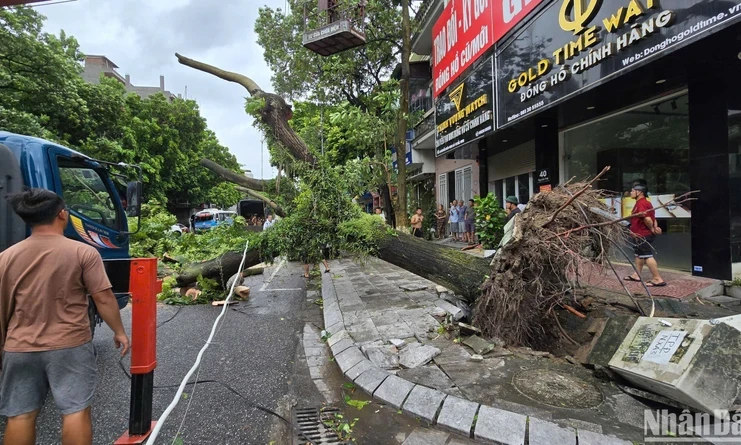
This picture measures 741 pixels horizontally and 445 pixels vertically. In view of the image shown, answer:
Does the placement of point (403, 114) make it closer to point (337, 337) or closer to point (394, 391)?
point (337, 337)

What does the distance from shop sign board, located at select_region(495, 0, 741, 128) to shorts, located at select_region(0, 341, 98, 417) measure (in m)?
6.50

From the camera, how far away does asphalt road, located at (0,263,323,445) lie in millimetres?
2719

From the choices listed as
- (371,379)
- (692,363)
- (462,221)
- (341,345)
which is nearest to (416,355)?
(371,379)

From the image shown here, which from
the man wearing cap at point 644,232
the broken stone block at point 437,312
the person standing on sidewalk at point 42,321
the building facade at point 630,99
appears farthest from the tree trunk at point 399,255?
the person standing on sidewalk at point 42,321

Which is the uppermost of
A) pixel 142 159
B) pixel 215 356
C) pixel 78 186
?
pixel 142 159

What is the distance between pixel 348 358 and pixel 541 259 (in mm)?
2286

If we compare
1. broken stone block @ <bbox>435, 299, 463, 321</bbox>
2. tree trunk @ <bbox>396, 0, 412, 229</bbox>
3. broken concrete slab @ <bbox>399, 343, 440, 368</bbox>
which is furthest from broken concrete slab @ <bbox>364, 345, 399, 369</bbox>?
tree trunk @ <bbox>396, 0, 412, 229</bbox>

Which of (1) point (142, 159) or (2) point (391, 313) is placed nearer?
(2) point (391, 313)

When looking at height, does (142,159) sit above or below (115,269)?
above

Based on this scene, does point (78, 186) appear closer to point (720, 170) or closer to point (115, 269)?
point (115, 269)

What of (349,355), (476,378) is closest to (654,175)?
(476,378)

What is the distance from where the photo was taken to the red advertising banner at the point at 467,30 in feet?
26.1

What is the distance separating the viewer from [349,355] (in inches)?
150

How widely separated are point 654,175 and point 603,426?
6433mm
